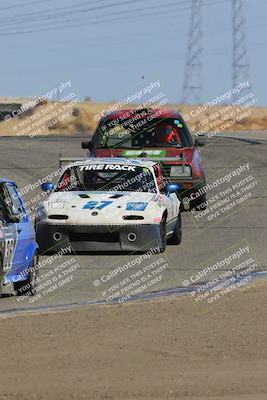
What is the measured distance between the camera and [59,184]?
17469 millimetres

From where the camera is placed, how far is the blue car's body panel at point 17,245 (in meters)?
12.1

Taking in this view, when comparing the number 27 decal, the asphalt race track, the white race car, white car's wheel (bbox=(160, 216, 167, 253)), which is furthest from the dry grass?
the number 27 decal

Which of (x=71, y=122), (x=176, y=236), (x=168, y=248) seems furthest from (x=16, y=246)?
(x=71, y=122)

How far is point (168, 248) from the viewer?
56.9ft

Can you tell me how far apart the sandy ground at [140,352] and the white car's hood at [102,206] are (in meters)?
4.37

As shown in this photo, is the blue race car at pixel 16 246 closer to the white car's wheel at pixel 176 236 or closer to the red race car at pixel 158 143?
the white car's wheel at pixel 176 236

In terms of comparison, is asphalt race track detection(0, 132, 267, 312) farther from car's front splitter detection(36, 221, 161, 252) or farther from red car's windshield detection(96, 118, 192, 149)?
red car's windshield detection(96, 118, 192, 149)

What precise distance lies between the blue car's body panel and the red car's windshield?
383 inches

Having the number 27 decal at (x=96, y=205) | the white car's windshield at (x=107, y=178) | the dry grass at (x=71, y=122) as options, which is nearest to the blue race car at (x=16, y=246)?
the number 27 decal at (x=96, y=205)

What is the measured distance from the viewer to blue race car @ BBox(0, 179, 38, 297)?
1201cm

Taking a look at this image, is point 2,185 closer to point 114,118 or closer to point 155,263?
point 155,263

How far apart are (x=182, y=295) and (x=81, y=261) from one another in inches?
141

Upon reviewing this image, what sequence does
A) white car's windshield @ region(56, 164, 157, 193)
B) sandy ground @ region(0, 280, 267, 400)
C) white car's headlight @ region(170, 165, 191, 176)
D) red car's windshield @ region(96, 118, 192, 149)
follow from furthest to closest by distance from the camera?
1. red car's windshield @ region(96, 118, 192, 149)
2. white car's headlight @ region(170, 165, 191, 176)
3. white car's windshield @ region(56, 164, 157, 193)
4. sandy ground @ region(0, 280, 267, 400)

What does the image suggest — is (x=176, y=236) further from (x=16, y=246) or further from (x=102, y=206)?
(x=16, y=246)
